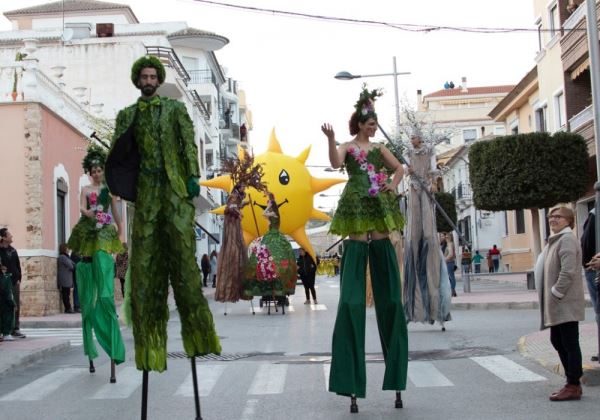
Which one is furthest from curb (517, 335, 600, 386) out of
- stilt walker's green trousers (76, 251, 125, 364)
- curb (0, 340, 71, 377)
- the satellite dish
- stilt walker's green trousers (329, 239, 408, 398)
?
the satellite dish

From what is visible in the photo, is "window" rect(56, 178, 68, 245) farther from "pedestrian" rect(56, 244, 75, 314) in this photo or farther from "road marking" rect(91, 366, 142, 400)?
"road marking" rect(91, 366, 142, 400)

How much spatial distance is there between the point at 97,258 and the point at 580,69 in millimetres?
25559

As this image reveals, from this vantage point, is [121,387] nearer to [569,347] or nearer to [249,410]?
[249,410]

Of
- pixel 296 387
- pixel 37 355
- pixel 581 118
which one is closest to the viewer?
pixel 296 387

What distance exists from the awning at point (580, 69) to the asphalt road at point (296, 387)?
1975 centimetres

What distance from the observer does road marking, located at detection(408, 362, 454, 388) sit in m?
8.70

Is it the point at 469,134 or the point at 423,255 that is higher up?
the point at 469,134

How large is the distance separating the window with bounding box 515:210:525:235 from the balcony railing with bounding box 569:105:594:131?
57.8ft

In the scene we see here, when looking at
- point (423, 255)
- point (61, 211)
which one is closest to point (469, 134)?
point (61, 211)

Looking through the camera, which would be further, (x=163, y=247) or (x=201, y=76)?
(x=201, y=76)

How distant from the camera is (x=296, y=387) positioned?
864 cm

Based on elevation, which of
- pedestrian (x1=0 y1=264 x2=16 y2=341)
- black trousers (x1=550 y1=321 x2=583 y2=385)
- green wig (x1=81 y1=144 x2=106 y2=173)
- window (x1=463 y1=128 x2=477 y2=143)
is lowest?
black trousers (x1=550 y1=321 x2=583 y2=385)

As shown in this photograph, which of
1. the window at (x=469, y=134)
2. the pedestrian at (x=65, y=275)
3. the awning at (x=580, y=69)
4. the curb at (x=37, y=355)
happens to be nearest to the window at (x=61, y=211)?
the pedestrian at (x=65, y=275)

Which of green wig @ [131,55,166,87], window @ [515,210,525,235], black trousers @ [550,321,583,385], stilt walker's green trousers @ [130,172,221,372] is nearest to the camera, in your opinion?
stilt walker's green trousers @ [130,172,221,372]
